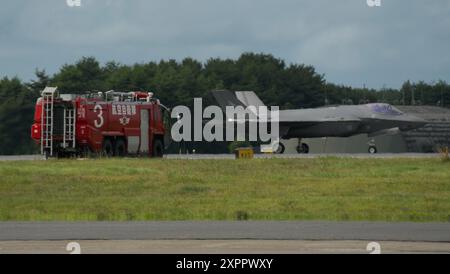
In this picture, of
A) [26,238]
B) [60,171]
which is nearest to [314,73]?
[60,171]

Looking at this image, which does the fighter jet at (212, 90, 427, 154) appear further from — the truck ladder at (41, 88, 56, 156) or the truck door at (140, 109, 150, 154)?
the truck ladder at (41, 88, 56, 156)

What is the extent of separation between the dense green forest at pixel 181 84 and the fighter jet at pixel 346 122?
73.3 feet

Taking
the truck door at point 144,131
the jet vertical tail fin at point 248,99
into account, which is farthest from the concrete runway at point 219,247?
the jet vertical tail fin at point 248,99

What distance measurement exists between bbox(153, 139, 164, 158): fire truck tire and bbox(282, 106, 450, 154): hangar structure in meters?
25.2

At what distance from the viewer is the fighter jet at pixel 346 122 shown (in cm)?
6109

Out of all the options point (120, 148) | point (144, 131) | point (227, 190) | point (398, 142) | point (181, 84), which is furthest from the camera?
point (181, 84)

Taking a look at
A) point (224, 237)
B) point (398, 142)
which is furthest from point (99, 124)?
point (398, 142)

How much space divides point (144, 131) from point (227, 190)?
18.3 m

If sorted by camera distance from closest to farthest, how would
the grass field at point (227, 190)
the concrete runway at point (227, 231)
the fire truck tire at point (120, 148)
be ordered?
the concrete runway at point (227, 231) < the grass field at point (227, 190) < the fire truck tire at point (120, 148)

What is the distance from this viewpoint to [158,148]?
5009 cm

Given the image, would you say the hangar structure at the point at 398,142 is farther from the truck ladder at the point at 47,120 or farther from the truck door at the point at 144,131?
the truck ladder at the point at 47,120

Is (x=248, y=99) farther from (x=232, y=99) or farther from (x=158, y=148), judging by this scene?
(x=158, y=148)
